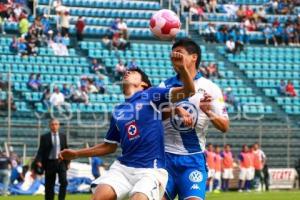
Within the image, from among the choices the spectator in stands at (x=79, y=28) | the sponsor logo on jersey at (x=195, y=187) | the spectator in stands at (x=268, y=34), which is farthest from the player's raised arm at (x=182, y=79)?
the spectator in stands at (x=268, y=34)

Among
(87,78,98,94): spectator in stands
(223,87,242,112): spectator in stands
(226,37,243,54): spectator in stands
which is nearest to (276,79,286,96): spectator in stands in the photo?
(223,87,242,112): spectator in stands

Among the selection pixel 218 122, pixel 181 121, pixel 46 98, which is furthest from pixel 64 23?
pixel 218 122

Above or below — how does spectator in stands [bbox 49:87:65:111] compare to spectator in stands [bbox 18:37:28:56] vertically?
below

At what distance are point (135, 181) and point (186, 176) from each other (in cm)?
106

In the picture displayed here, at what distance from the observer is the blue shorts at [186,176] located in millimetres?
10562

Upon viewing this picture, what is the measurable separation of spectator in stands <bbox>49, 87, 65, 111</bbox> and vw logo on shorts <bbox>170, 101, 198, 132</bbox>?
2289 cm

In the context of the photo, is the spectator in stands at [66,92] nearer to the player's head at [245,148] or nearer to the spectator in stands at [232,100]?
the player's head at [245,148]

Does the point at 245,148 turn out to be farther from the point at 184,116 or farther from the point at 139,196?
the point at 139,196

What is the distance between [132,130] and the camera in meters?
9.88

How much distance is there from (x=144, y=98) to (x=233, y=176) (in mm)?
25601

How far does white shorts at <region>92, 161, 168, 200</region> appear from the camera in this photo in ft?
31.2

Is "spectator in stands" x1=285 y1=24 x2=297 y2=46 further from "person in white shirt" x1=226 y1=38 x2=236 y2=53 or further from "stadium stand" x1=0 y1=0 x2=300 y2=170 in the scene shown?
"person in white shirt" x1=226 y1=38 x2=236 y2=53

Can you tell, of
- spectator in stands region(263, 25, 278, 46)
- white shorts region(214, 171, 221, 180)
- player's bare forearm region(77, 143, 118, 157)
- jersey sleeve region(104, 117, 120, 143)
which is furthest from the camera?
spectator in stands region(263, 25, 278, 46)

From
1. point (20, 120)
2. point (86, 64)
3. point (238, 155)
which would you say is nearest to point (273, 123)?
point (238, 155)
